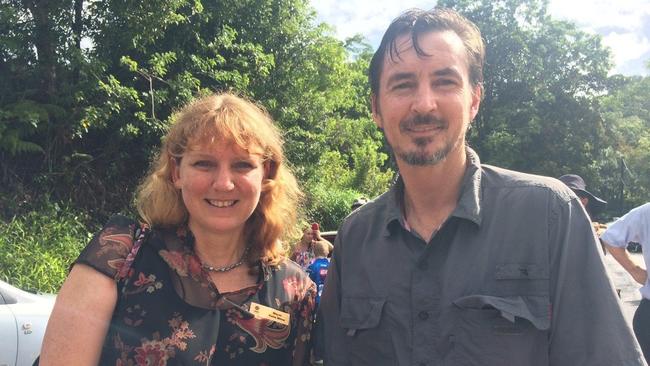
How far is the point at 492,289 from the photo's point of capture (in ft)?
5.98

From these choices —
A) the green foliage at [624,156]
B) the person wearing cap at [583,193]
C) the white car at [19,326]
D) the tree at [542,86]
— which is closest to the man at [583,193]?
the person wearing cap at [583,193]

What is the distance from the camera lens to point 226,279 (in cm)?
223

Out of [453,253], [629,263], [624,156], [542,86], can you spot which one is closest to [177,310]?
[453,253]

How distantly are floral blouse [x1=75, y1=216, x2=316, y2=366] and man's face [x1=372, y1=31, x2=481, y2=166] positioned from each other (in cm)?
79

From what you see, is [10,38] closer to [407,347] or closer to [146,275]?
[146,275]

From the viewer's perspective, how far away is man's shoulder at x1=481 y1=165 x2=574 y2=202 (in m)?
1.87

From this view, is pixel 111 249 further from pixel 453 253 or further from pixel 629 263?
pixel 629 263

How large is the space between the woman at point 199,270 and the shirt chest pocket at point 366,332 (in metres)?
0.28

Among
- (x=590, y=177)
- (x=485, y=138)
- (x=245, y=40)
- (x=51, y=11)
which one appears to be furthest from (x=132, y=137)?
(x=590, y=177)

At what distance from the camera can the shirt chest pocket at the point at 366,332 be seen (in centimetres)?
196

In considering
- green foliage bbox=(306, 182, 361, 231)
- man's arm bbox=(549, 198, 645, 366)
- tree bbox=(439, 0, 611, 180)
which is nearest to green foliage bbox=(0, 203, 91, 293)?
man's arm bbox=(549, 198, 645, 366)

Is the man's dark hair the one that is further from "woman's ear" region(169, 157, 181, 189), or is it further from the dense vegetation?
the dense vegetation

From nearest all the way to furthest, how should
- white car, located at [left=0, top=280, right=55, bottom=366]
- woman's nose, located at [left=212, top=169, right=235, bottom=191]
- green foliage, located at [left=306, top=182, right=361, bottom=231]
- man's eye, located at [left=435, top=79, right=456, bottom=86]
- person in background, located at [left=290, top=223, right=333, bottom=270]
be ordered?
man's eye, located at [left=435, top=79, right=456, bottom=86] → woman's nose, located at [left=212, top=169, right=235, bottom=191] → white car, located at [left=0, top=280, right=55, bottom=366] → person in background, located at [left=290, top=223, right=333, bottom=270] → green foliage, located at [left=306, top=182, right=361, bottom=231]

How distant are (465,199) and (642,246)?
2.86 metres
